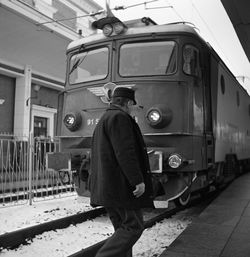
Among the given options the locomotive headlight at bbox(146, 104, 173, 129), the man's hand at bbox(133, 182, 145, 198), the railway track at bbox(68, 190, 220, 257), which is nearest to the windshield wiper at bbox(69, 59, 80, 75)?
the locomotive headlight at bbox(146, 104, 173, 129)

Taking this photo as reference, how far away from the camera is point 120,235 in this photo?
10.9 ft

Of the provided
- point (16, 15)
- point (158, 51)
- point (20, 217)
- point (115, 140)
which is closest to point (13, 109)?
point (16, 15)

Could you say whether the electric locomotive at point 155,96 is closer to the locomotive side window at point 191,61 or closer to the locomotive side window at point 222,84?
the locomotive side window at point 191,61

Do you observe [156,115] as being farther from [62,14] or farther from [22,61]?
[62,14]

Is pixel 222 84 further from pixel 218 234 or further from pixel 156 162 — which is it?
pixel 218 234

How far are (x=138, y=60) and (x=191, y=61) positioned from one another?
2.73 feet

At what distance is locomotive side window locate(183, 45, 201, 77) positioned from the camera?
20.2 ft

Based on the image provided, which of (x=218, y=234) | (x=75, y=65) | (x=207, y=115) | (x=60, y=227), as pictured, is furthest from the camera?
(x=75, y=65)

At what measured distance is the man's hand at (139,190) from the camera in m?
3.23

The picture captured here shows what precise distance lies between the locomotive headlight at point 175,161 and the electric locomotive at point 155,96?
0.05ft

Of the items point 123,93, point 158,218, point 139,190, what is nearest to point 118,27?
point 123,93

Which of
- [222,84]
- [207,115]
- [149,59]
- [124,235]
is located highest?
[149,59]

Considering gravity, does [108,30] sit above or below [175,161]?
above

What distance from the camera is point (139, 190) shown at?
3.25 m
